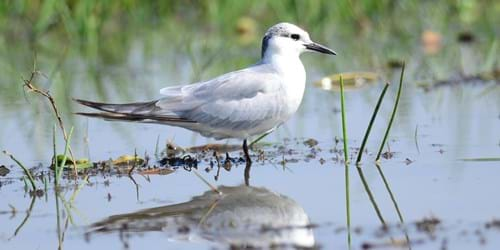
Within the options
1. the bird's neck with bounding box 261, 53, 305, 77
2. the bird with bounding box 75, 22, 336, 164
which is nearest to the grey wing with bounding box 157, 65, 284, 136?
the bird with bounding box 75, 22, 336, 164

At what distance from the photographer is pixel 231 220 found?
19.0ft

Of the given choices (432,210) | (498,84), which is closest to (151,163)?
(432,210)

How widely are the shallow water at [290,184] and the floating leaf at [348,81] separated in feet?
0.29

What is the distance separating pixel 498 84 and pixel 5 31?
556 cm

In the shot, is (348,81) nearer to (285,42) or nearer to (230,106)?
(285,42)

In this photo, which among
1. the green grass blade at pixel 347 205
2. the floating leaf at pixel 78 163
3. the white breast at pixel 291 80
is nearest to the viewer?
the green grass blade at pixel 347 205

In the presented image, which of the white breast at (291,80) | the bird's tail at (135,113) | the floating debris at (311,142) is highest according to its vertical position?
the white breast at (291,80)

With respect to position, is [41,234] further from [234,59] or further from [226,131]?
[234,59]

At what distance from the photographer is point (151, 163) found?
7469 millimetres

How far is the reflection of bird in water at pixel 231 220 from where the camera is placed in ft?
17.8

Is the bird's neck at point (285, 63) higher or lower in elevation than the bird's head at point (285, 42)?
lower

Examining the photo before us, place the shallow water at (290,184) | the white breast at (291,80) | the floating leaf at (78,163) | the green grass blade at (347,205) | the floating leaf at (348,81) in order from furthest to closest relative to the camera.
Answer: the floating leaf at (348,81) → the white breast at (291,80) → the floating leaf at (78,163) → the shallow water at (290,184) → the green grass blade at (347,205)

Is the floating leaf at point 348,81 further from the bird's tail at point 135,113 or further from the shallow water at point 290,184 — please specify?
the bird's tail at point 135,113

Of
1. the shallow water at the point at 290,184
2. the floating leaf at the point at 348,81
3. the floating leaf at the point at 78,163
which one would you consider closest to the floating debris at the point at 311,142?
the shallow water at the point at 290,184
